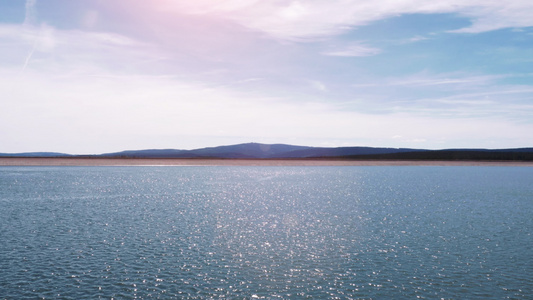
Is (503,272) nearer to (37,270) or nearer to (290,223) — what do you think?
(290,223)

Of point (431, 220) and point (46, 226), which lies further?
point (431, 220)

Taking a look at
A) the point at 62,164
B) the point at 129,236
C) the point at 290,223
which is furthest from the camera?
the point at 62,164

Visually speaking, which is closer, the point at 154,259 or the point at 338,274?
the point at 338,274

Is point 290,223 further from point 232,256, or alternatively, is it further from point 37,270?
point 37,270

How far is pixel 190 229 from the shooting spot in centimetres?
3834

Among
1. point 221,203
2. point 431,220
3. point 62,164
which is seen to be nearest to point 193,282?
point 431,220

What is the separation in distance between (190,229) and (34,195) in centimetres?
3911

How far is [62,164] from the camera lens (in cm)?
18975

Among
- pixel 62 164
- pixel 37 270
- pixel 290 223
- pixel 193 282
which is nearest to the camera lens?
pixel 193 282

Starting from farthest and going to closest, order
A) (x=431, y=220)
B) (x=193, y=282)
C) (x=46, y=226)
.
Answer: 1. (x=431, y=220)
2. (x=46, y=226)
3. (x=193, y=282)

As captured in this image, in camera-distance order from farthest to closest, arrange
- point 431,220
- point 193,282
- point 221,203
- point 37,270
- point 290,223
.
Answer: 1. point 221,203
2. point 431,220
3. point 290,223
4. point 37,270
5. point 193,282

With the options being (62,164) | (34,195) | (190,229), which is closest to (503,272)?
(190,229)

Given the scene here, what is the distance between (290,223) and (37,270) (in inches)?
954

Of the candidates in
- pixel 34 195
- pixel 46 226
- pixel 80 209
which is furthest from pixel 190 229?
pixel 34 195
